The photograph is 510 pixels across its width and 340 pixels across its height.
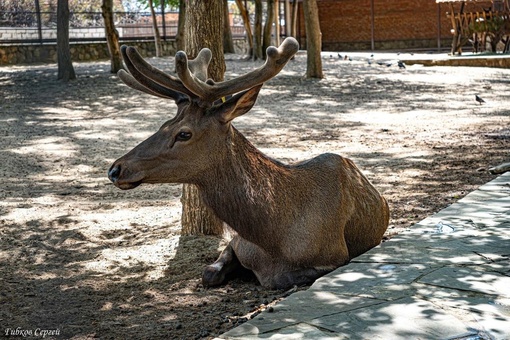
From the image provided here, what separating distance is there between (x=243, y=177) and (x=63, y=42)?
14610 millimetres

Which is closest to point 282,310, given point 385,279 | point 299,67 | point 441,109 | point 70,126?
point 385,279

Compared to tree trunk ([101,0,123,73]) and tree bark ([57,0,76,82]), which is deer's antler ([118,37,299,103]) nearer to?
tree bark ([57,0,76,82])

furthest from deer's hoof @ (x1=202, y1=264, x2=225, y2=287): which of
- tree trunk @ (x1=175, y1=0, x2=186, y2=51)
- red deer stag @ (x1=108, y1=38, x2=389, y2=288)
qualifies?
tree trunk @ (x1=175, y1=0, x2=186, y2=51)

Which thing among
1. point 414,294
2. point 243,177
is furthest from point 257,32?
point 414,294

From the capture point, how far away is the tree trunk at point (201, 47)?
585cm

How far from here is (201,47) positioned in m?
5.91

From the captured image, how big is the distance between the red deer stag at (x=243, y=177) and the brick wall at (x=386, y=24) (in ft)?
101

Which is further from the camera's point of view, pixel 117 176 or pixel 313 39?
pixel 313 39

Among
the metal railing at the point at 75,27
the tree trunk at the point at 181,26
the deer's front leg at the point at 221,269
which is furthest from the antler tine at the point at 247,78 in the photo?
the metal railing at the point at 75,27

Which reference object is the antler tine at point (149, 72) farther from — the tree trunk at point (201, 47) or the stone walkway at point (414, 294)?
the tree trunk at point (201, 47)

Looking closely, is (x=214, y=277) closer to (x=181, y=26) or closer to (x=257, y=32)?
(x=257, y=32)

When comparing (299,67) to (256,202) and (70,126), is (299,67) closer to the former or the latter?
(70,126)

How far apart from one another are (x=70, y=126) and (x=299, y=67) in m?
11.8

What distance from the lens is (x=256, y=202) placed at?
432cm
